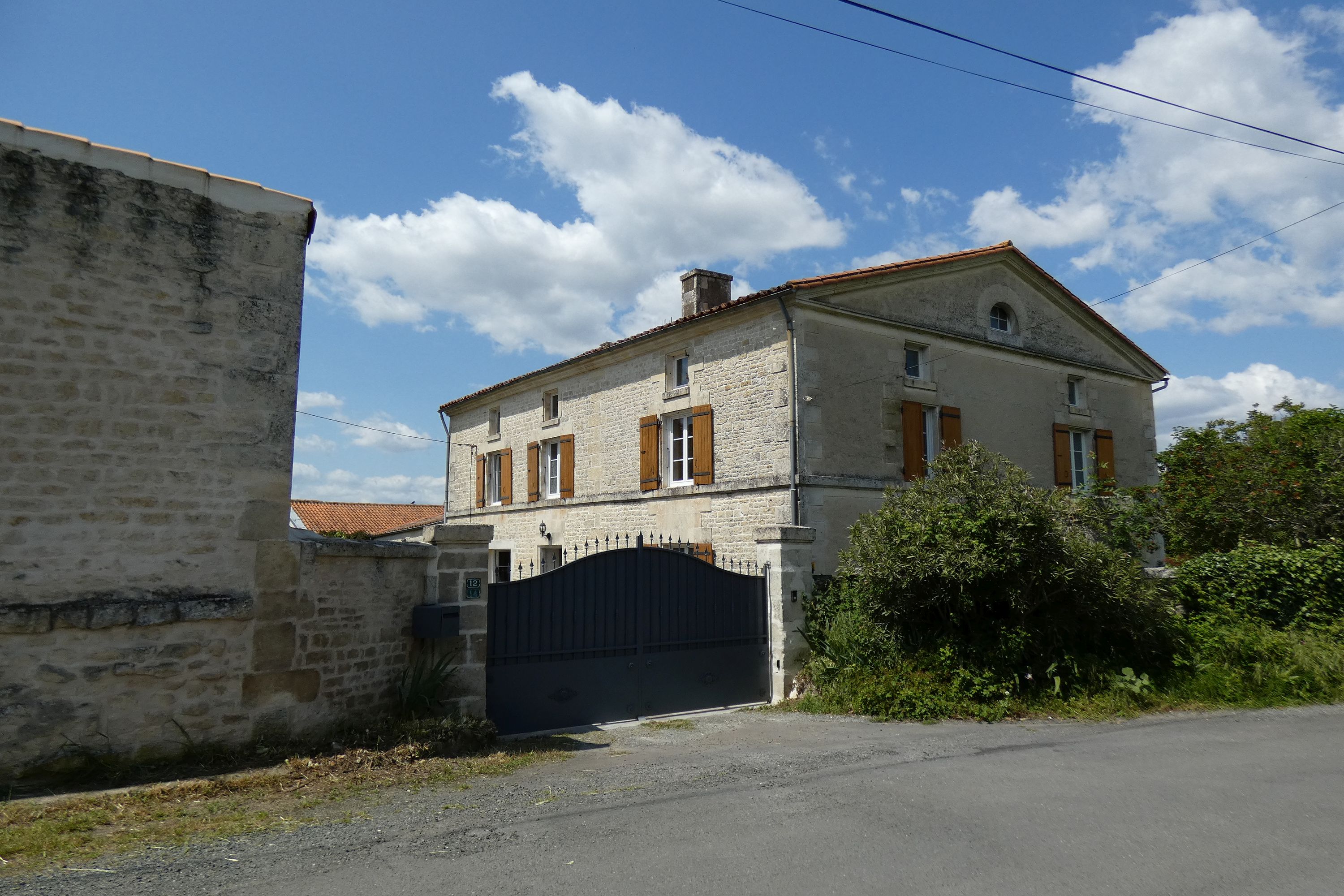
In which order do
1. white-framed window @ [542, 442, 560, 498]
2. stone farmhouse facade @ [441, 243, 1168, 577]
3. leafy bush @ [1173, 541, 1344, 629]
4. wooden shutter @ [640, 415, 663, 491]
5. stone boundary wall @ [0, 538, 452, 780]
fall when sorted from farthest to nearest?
white-framed window @ [542, 442, 560, 498], wooden shutter @ [640, 415, 663, 491], stone farmhouse facade @ [441, 243, 1168, 577], leafy bush @ [1173, 541, 1344, 629], stone boundary wall @ [0, 538, 452, 780]

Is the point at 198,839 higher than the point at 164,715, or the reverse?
the point at 164,715

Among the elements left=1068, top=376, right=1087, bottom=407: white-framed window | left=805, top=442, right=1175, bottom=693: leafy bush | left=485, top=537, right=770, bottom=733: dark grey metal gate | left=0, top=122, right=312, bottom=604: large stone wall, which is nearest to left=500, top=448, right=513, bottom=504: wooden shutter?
left=485, top=537, right=770, bottom=733: dark grey metal gate

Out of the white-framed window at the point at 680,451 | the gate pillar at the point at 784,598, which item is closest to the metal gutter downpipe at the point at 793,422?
the white-framed window at the point at 680,451

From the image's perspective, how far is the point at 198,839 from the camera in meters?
4.67

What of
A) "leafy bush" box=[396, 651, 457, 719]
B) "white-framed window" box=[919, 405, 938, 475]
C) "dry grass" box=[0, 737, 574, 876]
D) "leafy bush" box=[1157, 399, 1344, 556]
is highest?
"white-framed window" box=[919, 405, 938, 475]

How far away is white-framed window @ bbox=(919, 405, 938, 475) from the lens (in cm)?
1472

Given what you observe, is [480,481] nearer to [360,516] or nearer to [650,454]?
[650,454]

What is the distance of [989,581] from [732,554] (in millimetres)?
5395

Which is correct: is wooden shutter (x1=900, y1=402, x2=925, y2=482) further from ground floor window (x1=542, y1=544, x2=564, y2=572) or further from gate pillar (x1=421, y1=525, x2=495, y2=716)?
gate pillar (x1=421, y1=525, x2=495, y2=716)

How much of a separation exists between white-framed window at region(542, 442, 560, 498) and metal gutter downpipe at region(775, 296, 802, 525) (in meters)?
7.29

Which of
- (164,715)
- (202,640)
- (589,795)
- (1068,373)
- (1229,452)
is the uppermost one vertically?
(1068,373)

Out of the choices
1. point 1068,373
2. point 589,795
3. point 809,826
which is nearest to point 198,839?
point 589,795

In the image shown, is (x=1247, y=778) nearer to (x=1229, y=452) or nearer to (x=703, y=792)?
(x=703, y=792)

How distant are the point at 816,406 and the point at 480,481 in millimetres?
11046
